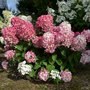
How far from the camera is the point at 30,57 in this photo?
18.2ft

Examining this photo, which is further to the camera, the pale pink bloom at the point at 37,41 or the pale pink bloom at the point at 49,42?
the pale pink bloom at the point at 37,41

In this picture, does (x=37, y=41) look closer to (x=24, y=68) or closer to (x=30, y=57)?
(x=30, y=57)

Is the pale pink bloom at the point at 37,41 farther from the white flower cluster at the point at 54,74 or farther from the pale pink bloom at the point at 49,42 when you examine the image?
the white flower cluster at the point at 54,74

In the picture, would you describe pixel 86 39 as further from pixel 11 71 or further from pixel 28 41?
pixel 11 71

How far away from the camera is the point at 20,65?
555 cm

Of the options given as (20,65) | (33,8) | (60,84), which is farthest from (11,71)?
(33,8)

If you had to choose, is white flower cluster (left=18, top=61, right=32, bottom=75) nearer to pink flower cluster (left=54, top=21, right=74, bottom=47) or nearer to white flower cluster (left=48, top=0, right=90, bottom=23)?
pink flower cluster (left=54, top=21, right=74, bottom=47)

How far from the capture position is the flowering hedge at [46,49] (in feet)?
17.8

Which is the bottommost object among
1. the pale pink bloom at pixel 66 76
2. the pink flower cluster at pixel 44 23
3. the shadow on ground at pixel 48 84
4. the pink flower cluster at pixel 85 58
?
the shadow on ground at pixel 48 84

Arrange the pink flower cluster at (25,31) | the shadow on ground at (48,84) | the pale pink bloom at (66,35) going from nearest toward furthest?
the shadow on ground at (48,84) < the pale pink bloom at (66,35) < the pink flower cluster at (25,31)

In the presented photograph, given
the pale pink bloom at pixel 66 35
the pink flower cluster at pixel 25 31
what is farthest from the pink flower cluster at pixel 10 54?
the pale pink bloom at pixel 66 35

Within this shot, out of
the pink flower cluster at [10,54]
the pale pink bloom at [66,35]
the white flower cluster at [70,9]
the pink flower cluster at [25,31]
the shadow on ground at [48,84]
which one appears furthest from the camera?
the white flower cluster at [70,9]

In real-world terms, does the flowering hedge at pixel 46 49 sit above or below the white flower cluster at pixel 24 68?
above

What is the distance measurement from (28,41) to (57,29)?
1.42 ft
